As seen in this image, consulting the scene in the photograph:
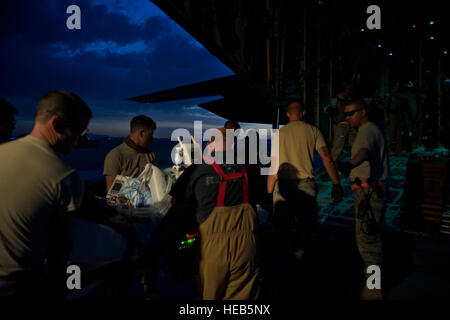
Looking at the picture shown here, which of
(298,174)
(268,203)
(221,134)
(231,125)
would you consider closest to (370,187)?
(298,174)

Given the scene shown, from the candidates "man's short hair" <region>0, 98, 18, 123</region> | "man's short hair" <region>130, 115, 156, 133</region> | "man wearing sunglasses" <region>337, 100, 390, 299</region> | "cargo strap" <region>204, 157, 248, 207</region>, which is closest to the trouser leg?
"man wearing sunglasses" <region>337, 100, 390, 299</region>

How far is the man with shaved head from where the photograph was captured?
10.5ft

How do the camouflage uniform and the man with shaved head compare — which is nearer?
the camouflage uniform

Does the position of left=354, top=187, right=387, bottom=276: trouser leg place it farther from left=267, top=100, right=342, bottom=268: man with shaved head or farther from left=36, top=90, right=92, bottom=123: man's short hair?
left=36, top=90, right=92, bottom=123: man's short hair

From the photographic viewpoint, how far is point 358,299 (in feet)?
9.07

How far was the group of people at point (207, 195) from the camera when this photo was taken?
3.86 feet

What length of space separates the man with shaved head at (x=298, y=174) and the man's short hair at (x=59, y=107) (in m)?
2.53

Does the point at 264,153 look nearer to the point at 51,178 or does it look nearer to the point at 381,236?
the point at 381,236

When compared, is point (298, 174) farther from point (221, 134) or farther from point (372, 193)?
point (221, 134)

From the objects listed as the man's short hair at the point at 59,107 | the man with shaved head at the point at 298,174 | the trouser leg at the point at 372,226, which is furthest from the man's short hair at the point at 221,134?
the trouser leg at the point at 372,226

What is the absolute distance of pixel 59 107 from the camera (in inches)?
51.6

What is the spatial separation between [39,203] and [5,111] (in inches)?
83.0

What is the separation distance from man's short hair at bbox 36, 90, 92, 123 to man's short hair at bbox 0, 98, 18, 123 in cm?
182

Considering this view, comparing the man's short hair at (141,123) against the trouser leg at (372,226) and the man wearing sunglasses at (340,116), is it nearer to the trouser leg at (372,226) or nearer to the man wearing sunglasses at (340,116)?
the trouser leg at (372,226)
